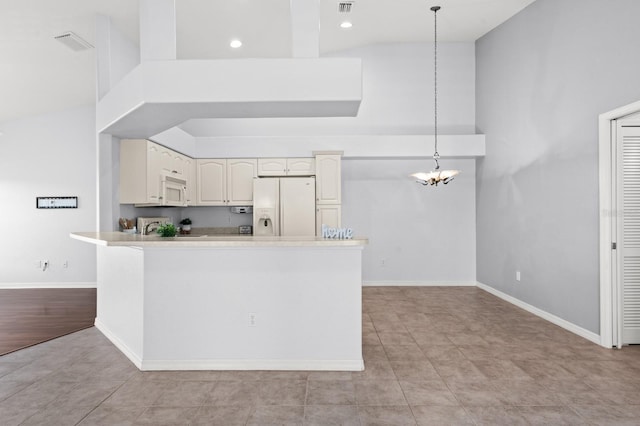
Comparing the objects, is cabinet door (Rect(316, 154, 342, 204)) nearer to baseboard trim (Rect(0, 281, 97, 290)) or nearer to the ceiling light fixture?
the ceiling light fixture

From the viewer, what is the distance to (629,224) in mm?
3596

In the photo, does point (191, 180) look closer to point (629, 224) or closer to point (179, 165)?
point (179, 165)

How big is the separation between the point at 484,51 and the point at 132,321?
20.6ft

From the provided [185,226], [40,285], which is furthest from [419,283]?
[40,285]

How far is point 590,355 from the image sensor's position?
337 centimetres

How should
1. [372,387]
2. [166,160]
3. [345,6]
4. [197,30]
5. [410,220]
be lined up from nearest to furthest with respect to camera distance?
[372,387] < [197,30] < [345,6] < [166,160] < [410,220]

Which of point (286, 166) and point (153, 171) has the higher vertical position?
point (286, 166)

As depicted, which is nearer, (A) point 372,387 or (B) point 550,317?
(A) point 372,387

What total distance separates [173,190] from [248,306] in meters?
2.86

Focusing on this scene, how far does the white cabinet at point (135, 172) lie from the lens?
14.9ft

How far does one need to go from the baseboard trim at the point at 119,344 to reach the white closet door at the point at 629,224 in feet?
14.5

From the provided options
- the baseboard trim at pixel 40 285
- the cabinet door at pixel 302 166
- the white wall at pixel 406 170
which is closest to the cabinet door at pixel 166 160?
the white wall at pixel 406 170

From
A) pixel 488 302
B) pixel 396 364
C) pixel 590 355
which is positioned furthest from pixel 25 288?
pixel 590 355

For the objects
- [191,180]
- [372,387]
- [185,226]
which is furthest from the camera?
[185,226]
